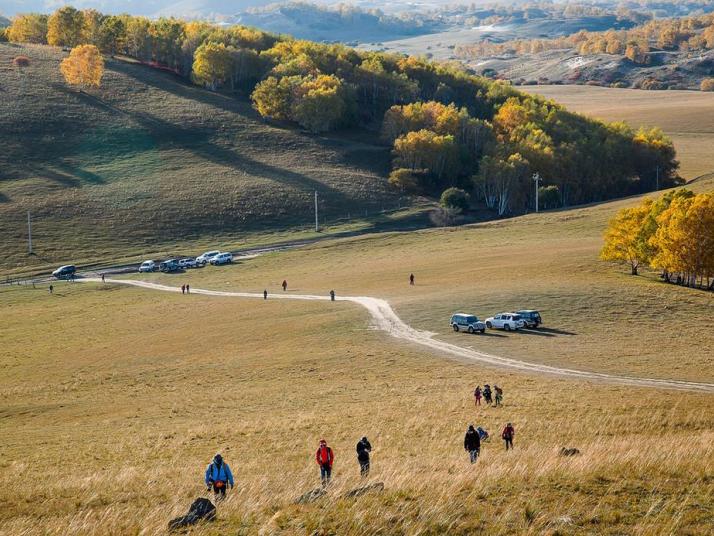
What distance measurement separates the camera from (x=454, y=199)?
146 metres

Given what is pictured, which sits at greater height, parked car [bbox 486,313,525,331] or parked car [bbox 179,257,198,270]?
parked car [bbox 486,313,525,331]

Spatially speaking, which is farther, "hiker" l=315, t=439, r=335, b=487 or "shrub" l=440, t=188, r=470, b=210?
"shrub" l=440, t=188, r=470, b=210

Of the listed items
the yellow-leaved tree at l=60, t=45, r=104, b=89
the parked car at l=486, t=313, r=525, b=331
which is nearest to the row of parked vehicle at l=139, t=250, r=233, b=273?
the parked car at l=486, t=313, r=525, b=331

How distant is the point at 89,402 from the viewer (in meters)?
48.0

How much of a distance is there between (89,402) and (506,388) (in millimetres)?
22113

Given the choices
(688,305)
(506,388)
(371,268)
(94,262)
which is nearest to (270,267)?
(371,268)

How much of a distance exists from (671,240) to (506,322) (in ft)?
85.9

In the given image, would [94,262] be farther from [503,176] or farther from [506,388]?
[506,388]

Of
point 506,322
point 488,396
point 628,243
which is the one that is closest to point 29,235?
point 628,243

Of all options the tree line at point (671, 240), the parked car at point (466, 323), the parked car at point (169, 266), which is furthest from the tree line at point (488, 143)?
the parked car at point (466, 323)

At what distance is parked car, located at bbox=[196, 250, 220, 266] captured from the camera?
108 m

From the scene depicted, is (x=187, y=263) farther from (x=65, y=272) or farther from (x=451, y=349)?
(x=451, y=349)

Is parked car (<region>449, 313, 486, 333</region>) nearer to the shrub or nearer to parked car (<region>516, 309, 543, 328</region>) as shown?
parked car (<region>516, 309, 543, 328</region>)

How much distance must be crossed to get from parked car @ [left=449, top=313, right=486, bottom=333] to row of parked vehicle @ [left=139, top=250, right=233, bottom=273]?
51.7 meters
